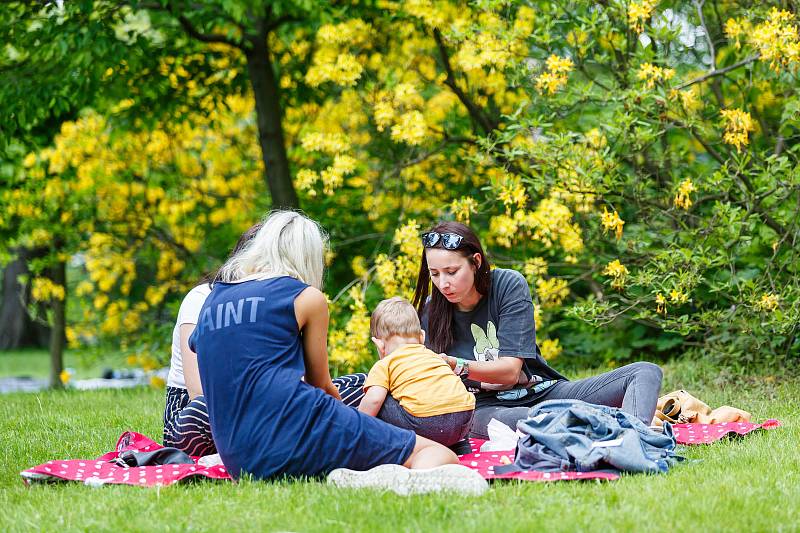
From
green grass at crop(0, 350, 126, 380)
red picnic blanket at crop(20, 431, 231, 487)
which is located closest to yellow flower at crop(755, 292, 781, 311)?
red picnic blanket at crop(20, 431, 231, 487)

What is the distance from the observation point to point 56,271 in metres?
10.6

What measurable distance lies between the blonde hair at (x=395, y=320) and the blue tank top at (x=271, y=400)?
0.56 m

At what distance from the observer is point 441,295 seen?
4832mm

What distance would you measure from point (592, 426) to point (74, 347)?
27.1 ft

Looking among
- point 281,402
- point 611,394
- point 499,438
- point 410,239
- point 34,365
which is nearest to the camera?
point 281,402

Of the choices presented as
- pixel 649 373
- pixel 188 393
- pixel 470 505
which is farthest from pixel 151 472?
pixel 649 373

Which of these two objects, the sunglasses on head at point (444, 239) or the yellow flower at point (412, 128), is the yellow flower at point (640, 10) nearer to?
the yellow flower at point (412, 128)

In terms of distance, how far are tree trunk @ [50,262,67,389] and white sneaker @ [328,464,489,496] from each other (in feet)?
25.8

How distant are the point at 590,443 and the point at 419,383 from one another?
0.78 meters

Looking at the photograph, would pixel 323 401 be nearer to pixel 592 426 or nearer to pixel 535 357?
pixel 592 426

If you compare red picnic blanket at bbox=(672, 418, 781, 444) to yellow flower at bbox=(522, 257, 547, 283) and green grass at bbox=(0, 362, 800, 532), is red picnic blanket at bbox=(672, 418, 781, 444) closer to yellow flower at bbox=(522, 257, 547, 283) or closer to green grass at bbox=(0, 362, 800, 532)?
green grass at bbox=(0, 362, 800, 532)

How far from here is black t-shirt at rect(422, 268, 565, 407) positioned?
4.60m

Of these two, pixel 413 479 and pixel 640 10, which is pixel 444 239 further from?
pixel 640 10

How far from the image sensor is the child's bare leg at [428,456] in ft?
A: 12.1
